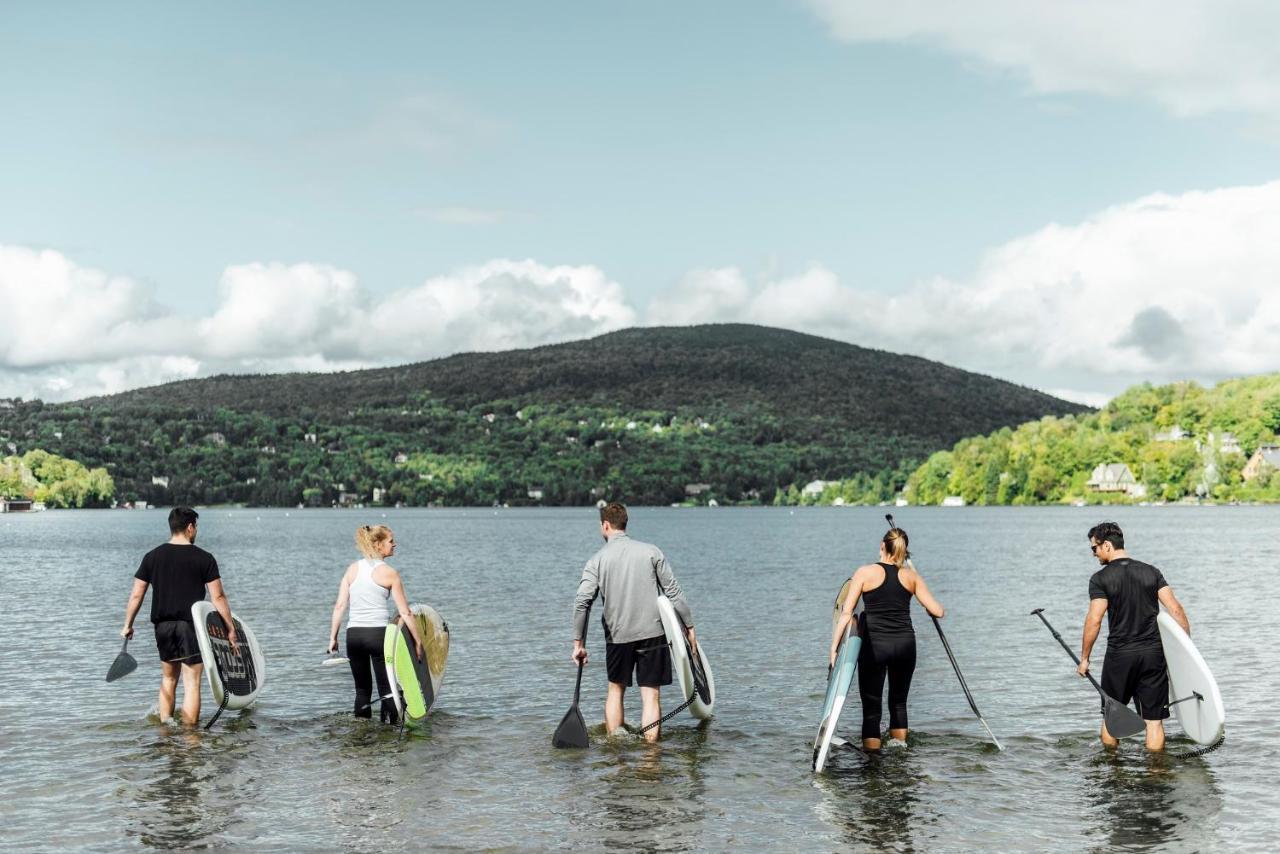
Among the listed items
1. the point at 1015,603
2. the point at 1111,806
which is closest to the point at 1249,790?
the point at 1111,806

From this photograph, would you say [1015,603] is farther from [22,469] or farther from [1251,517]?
[22,469]

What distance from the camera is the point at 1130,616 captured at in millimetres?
11945

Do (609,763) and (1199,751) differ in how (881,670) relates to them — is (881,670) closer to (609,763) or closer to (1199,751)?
(609,763)

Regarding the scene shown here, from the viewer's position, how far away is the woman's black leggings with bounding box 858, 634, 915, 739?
1196 centimetres

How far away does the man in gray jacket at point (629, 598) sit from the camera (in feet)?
41.5

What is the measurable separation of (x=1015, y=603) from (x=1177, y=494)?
141 meters

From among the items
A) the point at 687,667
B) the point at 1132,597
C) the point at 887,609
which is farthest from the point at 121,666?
the point at 1132,597

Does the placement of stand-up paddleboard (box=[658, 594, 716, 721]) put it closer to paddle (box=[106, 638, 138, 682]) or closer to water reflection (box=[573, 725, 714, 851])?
water reflection (box=[573, 725, 714, 851])

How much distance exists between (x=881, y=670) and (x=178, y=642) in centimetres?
720

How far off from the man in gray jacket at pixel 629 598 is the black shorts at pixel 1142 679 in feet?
13.5

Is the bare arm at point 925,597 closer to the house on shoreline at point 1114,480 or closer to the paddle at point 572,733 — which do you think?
the paddle at point 572,733

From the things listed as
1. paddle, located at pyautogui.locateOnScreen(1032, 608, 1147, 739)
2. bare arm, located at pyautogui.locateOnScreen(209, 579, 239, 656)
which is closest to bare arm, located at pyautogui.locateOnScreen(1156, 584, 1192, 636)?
paddle, located at pyautogui.locateOnScreen(1032, 608, 1147, 739)

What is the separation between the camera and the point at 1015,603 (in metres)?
35.4

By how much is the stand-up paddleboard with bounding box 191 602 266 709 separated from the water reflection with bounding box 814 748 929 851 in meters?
6.46
